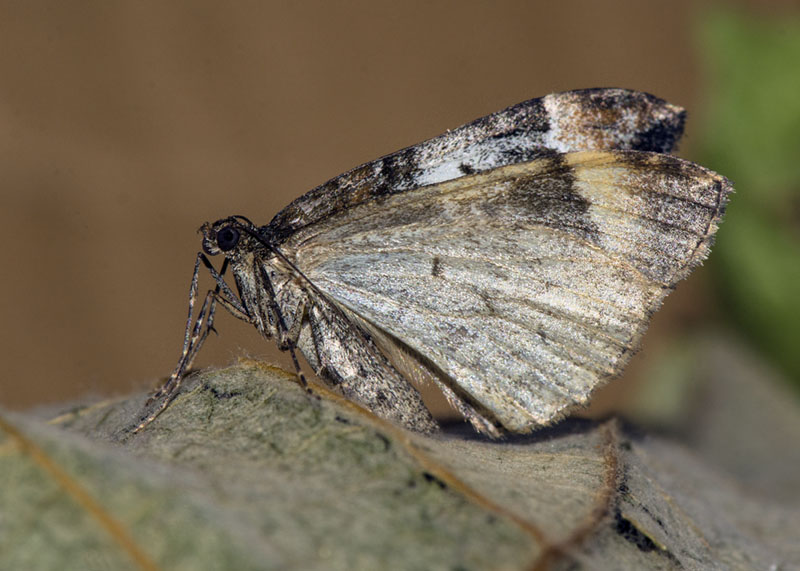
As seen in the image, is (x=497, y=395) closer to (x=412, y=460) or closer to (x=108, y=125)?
(x=412, y=460)

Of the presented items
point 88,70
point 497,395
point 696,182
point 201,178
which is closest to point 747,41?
point 696,182

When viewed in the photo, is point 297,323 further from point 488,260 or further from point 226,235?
point 488,260

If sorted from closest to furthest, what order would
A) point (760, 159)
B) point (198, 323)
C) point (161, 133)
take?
point (198, 323) < point (760, 159) < point (161, 133)

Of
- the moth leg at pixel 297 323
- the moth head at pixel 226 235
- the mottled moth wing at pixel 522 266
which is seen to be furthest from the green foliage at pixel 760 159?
the moth head at pixel 226 235

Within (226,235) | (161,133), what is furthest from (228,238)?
(161,133)

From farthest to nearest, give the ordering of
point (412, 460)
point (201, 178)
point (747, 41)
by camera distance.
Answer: point (201, 178)
point (747, 41)
point (412, 460)

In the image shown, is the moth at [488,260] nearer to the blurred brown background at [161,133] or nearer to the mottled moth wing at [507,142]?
the mottled moth wing at [507,142]
